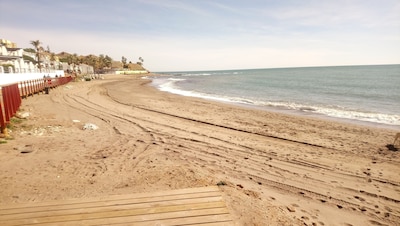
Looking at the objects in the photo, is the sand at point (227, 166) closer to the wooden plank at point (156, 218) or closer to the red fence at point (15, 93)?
the red fence at point (15, 93)

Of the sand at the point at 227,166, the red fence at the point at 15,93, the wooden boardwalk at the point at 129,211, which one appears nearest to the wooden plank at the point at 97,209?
the wooden boardwalk at the point at 129,211

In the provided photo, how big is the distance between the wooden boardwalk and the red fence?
22.6 ft

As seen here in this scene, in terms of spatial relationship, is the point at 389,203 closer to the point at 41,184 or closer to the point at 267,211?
the point at 267,211

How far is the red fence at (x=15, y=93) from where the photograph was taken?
31.8 ft

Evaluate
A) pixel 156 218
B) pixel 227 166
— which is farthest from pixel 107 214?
pixel 227 166

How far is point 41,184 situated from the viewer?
5.37 meters

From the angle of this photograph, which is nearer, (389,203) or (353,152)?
(389,203)

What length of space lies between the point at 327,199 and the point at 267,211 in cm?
178

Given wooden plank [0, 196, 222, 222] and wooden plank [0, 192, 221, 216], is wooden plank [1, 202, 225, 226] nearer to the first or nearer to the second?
wooden plank [0, 196, 222, 222]

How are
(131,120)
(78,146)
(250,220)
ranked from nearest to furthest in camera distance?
(250,220) → (78,146) → (131,120)

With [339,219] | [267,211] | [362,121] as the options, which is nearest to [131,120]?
[267,211]

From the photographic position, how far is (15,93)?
13.1 metres

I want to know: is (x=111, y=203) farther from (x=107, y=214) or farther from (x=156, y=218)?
(x=156, y=218)

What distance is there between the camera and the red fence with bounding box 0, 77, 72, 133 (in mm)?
9688
